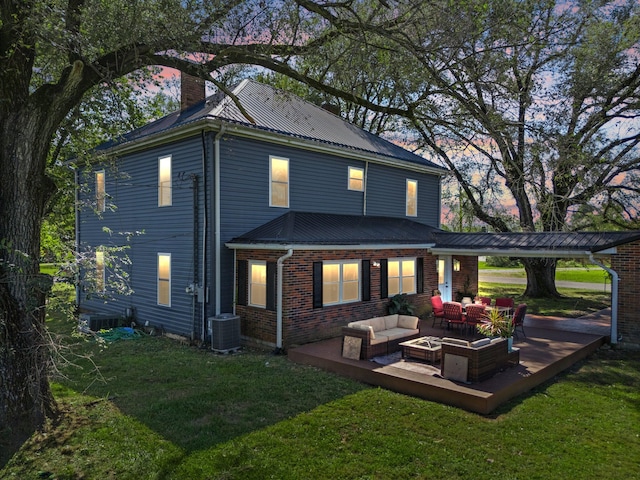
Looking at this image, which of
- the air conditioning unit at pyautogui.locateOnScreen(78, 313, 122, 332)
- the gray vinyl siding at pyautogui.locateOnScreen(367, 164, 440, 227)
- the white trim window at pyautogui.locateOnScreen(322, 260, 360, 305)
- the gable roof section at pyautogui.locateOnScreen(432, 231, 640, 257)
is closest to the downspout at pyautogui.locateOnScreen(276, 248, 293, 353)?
the white trim window at pyautogui.locateOnScreen(322, 260, 360, 305)

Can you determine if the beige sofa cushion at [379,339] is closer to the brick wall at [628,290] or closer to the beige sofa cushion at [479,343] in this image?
the beige sofa cushion at [479,343]

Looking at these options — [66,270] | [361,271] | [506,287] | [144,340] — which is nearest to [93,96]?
[66,270]

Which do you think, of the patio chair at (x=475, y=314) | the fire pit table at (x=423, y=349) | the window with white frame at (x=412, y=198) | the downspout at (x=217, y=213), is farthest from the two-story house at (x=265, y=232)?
the fire pit table at (x=423, y=349)

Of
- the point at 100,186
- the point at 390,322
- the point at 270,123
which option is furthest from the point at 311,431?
the point at 100,186

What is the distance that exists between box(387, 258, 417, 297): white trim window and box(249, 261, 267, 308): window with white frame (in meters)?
4.44

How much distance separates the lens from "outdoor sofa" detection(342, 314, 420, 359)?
9242mm

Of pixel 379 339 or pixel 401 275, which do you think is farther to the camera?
pixel 401 275

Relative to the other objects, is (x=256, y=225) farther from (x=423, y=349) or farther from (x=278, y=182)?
(x=423, y=349)

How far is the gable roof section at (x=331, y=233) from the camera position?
1111 centimetres

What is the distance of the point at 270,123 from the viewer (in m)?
12.9

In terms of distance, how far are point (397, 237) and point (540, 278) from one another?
38.6ft

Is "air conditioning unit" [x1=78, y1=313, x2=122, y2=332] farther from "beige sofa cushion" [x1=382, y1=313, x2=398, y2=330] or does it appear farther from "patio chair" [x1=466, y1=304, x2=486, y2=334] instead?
"patio chair" [x1=466, y1=304, x2=486, y2=334]

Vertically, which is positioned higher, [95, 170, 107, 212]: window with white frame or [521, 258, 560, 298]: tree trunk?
[95, 170, 107, 212]: window with white frame

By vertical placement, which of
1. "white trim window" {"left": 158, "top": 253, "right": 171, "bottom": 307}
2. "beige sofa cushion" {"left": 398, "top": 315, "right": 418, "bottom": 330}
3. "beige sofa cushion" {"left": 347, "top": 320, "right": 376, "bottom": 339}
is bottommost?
"beige sofa cushion" {"left": 398, "top": 315, "right": 418, "bottom": 330}
